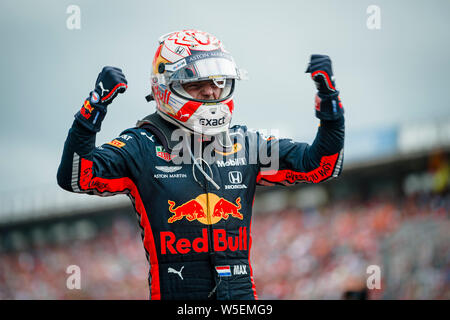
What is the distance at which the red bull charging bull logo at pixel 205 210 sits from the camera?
3.88m

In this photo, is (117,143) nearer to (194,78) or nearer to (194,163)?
(194,163)

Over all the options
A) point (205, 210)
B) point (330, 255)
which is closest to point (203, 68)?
point (205, 210)

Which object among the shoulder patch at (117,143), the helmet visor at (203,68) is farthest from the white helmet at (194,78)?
the shoulder patch at (117,143)

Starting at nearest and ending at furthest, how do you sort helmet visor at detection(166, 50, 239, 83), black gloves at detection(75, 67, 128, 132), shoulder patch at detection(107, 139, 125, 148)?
black gloves at detection(75, 67, 128, 132) < shoulder patch at detection(107, 139, 125, 148) < helmet visor at detection(166, 50, 239, 83)

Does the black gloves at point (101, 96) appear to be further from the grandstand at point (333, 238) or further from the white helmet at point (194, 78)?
the grandstand at point (333, 238)

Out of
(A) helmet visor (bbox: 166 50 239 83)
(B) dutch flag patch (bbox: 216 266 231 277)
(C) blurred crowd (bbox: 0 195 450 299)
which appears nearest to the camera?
(B) dutch flag patch (bbox: 216 266 231 277)

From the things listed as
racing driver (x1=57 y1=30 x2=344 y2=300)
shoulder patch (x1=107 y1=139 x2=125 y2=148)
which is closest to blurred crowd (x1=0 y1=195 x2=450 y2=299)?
racing driver (x1=57 y1=30 x2=344 y2=300)

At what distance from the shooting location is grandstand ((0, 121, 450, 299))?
1711cm

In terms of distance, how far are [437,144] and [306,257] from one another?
5.71m

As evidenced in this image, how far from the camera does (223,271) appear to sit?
384 centimetres

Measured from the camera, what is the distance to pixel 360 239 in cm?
1923

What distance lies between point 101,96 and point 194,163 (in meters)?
0.72

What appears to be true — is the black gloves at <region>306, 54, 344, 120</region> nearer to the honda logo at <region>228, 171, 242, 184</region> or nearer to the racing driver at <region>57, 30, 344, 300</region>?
the racing driver at <region>57, 30, 344, 300</region>
